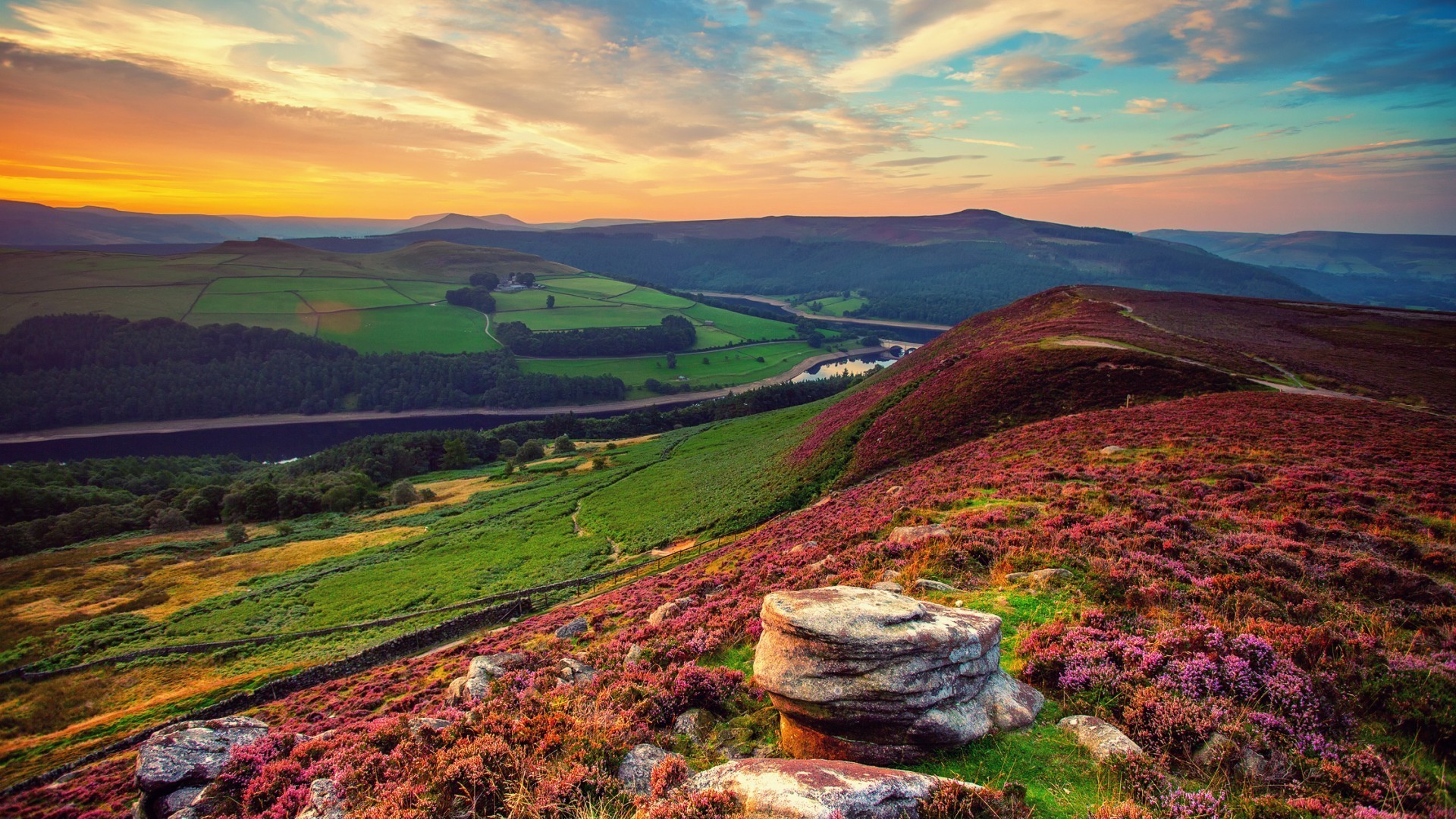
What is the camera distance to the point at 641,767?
9383 mm

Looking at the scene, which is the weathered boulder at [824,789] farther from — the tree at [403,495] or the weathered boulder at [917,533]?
the tree at [403,495]

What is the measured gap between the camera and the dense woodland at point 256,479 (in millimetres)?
69562

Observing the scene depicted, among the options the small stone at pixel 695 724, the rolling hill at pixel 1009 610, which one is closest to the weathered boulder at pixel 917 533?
the rolling hill at pixel 1009 610

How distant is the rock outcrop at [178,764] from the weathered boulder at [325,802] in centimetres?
435

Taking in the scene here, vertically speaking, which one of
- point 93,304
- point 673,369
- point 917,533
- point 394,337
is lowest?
point 673,369

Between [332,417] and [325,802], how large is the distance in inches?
7089

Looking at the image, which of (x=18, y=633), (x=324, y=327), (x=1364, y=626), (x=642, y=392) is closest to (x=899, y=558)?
(x=1364, y=626)

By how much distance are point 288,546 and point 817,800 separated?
225 ft

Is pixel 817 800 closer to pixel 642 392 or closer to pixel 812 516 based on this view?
pixel 812 516

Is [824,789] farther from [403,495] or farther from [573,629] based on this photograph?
[403,495]

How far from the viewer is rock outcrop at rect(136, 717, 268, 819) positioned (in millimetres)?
12633

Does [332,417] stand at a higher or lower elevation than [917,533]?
lower

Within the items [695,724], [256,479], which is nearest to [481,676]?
[695,724]

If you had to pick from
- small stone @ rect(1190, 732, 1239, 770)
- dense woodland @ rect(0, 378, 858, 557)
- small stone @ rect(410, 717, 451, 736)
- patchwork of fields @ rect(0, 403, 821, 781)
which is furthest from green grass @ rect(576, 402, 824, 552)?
dense woodland @ rect(0, 378, 858, 557)
